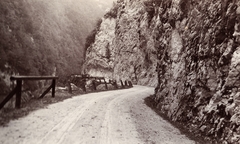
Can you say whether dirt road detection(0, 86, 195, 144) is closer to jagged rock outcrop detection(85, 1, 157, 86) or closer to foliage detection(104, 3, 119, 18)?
jagged rock outcrop detection(85, 1, 157, 86)

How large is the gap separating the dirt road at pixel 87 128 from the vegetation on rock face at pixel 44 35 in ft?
19.4

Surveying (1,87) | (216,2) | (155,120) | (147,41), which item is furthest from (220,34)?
(147,41)

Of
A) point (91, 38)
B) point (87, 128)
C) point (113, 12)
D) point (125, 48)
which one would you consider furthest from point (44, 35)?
point (87, 128)

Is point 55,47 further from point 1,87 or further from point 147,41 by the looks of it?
point 1,87

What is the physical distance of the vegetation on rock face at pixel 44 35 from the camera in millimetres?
17953

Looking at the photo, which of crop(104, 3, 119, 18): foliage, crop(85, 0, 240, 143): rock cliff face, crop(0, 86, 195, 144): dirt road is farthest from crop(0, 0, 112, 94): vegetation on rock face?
crop(85, 0, 240, 143): rock cliff face

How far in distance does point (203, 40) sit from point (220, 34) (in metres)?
1.34

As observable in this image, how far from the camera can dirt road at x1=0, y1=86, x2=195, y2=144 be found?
652 centimetres

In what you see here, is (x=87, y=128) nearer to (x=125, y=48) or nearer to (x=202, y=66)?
(x=202, y=66)

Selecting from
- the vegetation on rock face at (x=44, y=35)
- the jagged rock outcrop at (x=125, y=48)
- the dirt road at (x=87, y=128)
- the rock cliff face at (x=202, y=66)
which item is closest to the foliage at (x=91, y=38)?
the jagged rock outcrop at (x=125, y=48)

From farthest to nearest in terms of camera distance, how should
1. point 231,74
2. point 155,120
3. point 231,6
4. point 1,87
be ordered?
point 1,87 < point 155,120 < point 231,6 < point 231,74

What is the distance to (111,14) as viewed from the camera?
4894 cm

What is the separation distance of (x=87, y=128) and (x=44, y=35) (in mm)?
25794

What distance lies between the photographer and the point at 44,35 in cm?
3088
